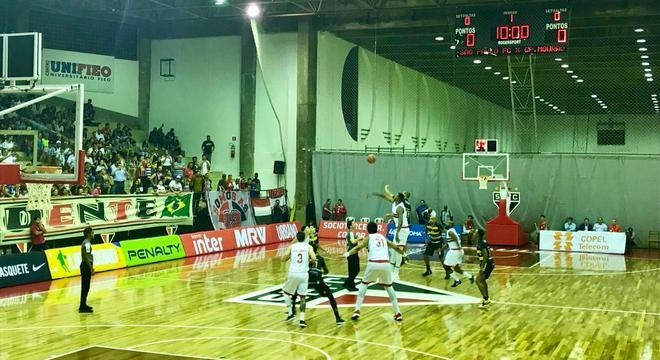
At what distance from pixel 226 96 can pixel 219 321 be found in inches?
941

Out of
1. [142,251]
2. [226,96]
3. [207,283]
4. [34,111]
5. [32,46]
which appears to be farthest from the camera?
[226,96]

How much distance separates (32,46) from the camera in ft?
37.7

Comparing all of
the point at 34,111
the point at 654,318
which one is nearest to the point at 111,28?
the point at 34,111

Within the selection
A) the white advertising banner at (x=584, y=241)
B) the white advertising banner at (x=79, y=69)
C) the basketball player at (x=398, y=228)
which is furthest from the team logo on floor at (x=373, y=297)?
the white advertising banner at (x=79, y=69)

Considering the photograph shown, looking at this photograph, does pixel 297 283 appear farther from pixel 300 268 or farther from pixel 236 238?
pixel 236 238

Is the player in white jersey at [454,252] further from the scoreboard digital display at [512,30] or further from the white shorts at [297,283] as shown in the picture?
the scoreboard digital display at [512,30]

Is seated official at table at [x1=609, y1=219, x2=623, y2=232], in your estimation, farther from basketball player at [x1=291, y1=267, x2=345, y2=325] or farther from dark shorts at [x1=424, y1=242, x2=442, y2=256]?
basketball player at [x1=291, y1=267, x2=345, y2=325]

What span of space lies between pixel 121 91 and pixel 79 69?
3.00 meters

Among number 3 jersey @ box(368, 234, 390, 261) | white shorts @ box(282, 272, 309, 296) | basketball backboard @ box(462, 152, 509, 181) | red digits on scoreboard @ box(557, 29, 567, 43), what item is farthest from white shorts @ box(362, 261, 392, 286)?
basketball backboard @ box(462, 152, 509, 181)

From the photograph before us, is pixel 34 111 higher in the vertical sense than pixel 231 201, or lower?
higher

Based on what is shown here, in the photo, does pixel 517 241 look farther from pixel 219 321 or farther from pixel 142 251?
pixel 219 321

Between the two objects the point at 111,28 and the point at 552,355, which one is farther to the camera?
Result: the point at 111,28

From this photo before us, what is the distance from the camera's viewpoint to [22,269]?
66.4 ft

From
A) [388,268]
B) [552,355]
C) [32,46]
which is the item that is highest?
[32,46]
